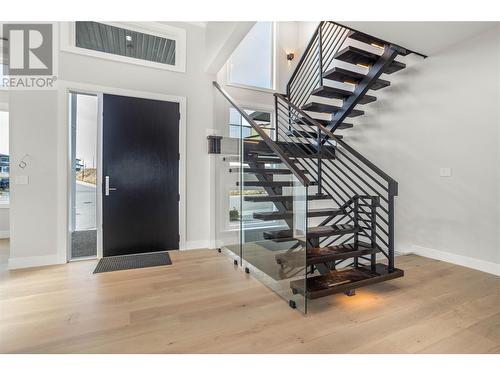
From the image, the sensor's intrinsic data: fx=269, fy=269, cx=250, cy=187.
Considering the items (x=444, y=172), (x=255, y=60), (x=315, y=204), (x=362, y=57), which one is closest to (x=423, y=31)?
(x=362, y=57)

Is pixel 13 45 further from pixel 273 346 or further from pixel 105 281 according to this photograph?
pixel 273 346

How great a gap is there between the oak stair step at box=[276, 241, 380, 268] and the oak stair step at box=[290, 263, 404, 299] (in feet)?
0.50

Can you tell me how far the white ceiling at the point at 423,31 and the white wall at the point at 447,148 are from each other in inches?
6.9

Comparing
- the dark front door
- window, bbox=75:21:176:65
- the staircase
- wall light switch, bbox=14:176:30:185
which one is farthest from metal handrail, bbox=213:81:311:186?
wall light switch, bbox=14:176:30:185

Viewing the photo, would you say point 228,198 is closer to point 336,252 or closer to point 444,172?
point 336,252

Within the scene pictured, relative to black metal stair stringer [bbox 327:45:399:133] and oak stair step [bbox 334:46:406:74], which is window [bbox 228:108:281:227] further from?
black metal stair stringer [bbox 327:45:399:133]

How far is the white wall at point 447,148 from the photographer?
10.1 feet

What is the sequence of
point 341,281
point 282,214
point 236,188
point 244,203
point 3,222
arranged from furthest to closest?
point 3,222 < point 236,188 < point 244,203 < point 282,214 < point 341,281

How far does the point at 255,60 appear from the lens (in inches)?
208

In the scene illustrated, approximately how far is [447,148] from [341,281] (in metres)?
2.44

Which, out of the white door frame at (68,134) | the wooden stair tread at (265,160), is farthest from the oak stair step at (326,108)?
the white door frame at (68,134)

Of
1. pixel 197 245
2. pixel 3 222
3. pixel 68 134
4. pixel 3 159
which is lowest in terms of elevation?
pixel 197 245

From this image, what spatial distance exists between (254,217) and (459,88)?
2.99 meters

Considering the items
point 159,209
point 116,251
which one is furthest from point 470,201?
point 116,251
